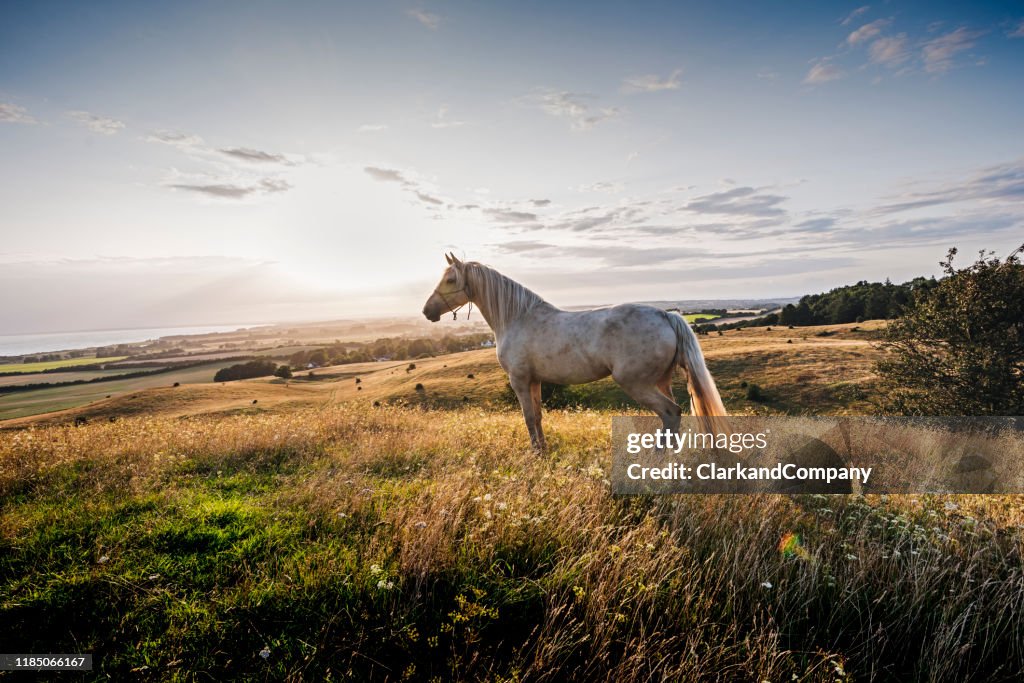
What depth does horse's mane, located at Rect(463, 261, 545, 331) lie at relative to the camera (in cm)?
809

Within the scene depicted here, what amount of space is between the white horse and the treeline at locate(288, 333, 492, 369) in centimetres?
7127

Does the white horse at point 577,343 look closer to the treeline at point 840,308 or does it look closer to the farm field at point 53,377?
the farm field at point 53,377

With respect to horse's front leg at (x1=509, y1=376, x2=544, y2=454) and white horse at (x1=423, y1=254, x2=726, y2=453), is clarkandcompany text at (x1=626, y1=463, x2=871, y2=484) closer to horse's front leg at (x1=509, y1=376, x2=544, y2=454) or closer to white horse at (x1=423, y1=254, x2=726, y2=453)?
white horse at (x1=423, y1=254, x2=726, y2=453)

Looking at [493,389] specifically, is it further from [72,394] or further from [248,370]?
[248,370]

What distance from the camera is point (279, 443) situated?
862 cm

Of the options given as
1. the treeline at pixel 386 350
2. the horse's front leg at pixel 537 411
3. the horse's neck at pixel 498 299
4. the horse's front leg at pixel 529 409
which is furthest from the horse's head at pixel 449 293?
the treeline at pixel 386 350

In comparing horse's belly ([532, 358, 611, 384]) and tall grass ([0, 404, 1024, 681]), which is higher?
horse's belly ([532, 358, 611, 384])

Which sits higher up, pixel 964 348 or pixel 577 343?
pixel 577 343

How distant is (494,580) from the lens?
366cm

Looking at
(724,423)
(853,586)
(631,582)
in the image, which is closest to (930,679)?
(853,586)

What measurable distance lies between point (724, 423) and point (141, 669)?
7.32m

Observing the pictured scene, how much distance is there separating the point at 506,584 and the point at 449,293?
18.9 ft

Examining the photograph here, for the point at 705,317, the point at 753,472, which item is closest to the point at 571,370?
the point at 753,472

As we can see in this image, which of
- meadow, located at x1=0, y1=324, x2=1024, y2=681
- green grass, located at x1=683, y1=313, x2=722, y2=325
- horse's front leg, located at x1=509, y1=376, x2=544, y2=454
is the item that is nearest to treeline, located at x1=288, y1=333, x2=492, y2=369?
green grass, located at x1=683, y1=313, x2=722, y2=325
